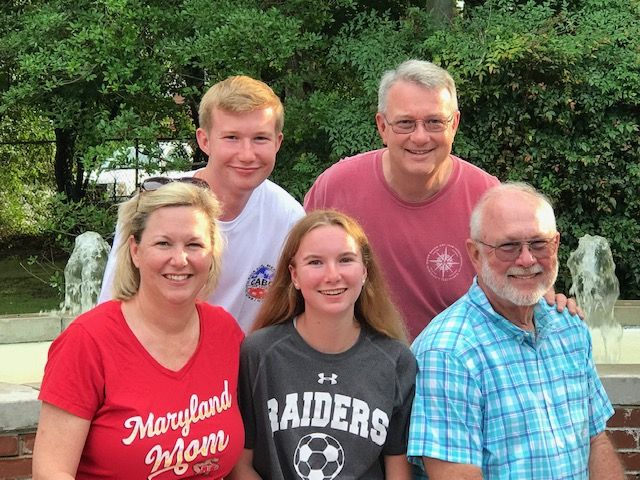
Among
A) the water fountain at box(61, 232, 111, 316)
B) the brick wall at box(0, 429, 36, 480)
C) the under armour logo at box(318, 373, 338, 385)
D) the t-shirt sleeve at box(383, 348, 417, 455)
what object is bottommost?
the brick wall at box(0, 429, 36, 480)

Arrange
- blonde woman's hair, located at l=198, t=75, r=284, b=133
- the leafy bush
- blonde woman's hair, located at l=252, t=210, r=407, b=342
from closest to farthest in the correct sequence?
blonde woman's hair, located at l=252, t=210, r=407, b=342
blonde woman's hair, located at l=198, t=75, r=284, b=133
the leafy bush

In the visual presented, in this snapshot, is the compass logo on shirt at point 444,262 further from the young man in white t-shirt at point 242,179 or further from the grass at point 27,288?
the grass at point 27,288

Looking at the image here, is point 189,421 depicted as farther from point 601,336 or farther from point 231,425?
point 601,336

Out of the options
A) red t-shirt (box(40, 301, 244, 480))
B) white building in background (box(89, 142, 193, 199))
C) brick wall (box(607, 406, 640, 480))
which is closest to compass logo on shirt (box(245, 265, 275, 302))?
red t-shirt (box(40, 301, 244, 480))

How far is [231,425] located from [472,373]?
2.57 ft

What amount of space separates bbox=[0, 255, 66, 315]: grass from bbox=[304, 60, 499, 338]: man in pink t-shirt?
21.5 ft

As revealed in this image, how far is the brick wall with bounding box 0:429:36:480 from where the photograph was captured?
4387 mm

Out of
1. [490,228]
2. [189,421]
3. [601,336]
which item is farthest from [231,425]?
[601,336]

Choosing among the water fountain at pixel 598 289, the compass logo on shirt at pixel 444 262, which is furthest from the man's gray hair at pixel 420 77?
the water fountain at pixel 598 289

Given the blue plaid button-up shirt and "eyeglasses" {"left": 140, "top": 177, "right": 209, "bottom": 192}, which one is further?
"eyeglasses" {"left": 140, "top": 177, "right": 209, "bottom": 192}

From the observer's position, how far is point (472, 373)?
126 inches

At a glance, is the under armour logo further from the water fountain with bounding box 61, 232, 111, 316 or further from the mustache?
the water fountain with bounding box 61, 232, 111, 316

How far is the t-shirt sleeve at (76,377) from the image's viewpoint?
116 inches

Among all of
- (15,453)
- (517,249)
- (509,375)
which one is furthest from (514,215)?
(15,453)
